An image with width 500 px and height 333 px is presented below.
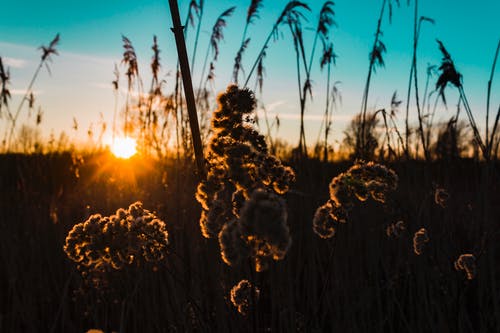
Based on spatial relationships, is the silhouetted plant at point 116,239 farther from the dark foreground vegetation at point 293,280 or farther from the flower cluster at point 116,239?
the dark foreground vegetation at point 293,280

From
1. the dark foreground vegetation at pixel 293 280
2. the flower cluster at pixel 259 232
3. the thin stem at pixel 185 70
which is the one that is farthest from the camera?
the dark foreground vegetation at pixel 293 280

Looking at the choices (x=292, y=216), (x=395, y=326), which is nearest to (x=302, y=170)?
(x=292, y=216)

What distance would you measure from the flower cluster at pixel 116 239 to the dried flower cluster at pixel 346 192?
20.6 inches

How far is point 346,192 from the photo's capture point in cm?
130

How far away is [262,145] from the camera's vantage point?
3.79 feet

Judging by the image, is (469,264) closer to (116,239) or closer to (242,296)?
(242,296)

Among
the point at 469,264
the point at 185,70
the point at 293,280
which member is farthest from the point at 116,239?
the point at 293,280

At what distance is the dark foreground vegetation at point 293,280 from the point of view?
2074mm

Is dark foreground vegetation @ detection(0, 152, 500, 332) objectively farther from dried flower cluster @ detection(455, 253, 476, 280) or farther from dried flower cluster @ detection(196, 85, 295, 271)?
dried flower cluster @ detection(196, 85, 295, 271)

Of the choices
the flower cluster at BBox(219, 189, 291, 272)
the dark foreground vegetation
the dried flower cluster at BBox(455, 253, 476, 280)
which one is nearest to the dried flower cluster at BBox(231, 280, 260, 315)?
the dark foreground vegetation

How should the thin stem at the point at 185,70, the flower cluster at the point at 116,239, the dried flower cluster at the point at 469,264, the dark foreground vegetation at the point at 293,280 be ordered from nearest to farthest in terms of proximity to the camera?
the thin stem at the point at 185,70 → the flower cluster at the point at 116,239 → the dried flower cluster at the point at 469,264 → the dark foreground vegetation at the point at 293,280

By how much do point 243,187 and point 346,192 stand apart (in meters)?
0.41

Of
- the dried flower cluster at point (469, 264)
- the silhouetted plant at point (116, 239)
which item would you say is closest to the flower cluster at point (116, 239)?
the silhouetted plant at point (116, 239)

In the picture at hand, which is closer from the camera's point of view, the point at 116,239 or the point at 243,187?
the point at 243,187
